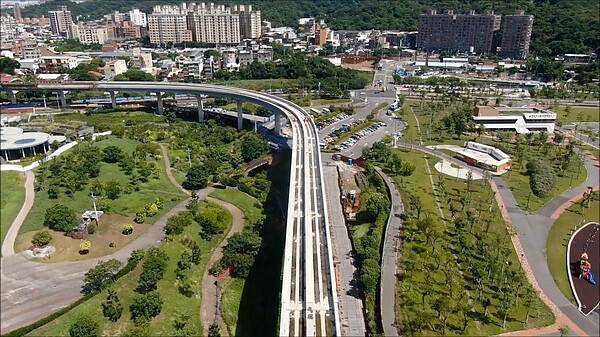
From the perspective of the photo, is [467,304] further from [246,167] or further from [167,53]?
[167,53]

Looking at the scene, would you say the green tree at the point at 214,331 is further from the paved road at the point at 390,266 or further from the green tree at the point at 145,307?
the paved road at the point at 390,266

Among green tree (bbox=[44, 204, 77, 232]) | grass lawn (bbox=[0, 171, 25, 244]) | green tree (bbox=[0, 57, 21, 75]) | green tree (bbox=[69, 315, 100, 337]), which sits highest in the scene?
green tree (bbox=[0, 57, 21, 75])

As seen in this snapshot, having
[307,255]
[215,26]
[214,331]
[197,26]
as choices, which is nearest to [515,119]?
[307,255]

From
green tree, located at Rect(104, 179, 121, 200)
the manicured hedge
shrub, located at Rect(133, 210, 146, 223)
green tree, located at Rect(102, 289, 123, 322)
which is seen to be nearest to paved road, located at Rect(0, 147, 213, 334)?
the manicured hedge

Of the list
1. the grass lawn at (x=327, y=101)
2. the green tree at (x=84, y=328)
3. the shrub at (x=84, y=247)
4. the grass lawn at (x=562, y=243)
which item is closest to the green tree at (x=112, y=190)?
the shrub at (x=84, y=247)

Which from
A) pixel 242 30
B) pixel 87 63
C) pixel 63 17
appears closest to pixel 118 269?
pixel 63 17

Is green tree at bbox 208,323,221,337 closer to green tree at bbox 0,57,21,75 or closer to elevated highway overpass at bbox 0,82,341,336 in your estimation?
elevated highway overpass at bbox 0,82,341,336
